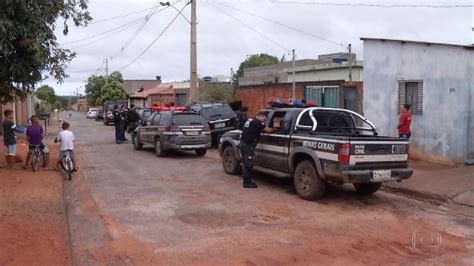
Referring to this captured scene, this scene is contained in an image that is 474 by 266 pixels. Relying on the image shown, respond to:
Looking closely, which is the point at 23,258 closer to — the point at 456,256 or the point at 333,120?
the point at 456,256

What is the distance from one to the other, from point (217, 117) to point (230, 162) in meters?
6.55

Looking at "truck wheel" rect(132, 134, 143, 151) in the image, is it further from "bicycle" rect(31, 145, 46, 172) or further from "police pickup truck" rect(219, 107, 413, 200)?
"police pickup truck" rect(219, 107, 413, 200)

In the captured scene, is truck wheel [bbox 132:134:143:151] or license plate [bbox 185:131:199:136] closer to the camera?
license plate [bbox 185:131:199:136]

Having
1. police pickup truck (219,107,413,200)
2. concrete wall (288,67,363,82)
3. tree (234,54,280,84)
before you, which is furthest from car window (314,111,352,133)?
tree (234,54,280,84)

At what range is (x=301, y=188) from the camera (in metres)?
10.0

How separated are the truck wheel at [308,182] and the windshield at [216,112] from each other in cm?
938

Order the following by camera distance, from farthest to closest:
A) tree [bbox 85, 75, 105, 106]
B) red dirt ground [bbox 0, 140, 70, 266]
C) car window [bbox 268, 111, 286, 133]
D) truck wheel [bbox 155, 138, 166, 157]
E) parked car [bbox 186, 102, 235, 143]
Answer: tree [bbox 85, 75, 105, 106] → parked car [bbox 186, 102, 235, 143] → truck wheel [bbox 155, 138, 166, 157] → car window [bbox 268, 111, 286, 133] → red dirt ground [bbox 0, 140, 70, 266]

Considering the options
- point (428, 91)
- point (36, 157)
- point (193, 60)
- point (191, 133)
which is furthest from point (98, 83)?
point (428, 91)

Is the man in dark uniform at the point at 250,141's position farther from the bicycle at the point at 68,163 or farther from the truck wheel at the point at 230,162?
the bicycle at the point at 68,163

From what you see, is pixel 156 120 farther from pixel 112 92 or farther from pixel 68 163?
pixel 112 92

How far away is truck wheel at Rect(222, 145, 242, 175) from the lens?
12672 millimetres

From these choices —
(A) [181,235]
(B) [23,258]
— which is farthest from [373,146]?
(B) [23,258]

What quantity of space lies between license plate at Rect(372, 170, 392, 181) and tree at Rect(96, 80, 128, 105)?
5898 centimetres

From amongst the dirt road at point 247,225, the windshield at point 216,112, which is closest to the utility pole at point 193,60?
the windshield at point 216,112
